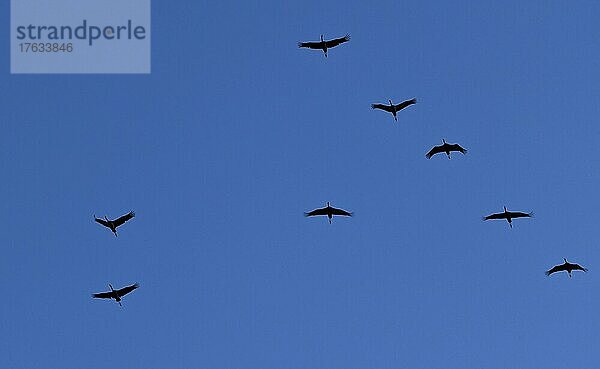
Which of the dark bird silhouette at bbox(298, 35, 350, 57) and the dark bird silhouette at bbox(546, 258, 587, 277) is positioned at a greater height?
the dark bird silhouette at bbox(298, 35, 350, 57)

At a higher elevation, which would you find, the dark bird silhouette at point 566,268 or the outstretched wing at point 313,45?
the outstretched wing at point 313,45

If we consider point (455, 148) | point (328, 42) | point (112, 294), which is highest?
point (328, 42)

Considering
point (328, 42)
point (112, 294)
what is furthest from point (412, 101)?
point (112, 294)

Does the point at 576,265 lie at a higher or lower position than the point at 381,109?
lower

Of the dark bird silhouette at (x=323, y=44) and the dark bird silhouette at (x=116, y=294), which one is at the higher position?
the dark bird silhouette at (x=323, y=44)

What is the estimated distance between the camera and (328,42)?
261 feet

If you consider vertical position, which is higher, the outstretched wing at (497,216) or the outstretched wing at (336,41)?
the outstretched wing at (336,41)

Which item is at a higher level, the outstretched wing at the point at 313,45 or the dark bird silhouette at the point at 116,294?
the outstretched wing at the point at 313,45

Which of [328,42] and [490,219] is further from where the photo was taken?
[490,219]

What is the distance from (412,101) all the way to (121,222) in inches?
788

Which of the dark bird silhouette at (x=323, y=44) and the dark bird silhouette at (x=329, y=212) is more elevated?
the dark bird silhouette at (x=323, y=44)

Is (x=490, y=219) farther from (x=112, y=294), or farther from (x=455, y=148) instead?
(x=112, y=294)

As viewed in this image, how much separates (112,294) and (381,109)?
69.4ft

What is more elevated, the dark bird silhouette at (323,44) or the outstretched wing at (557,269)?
the dark bird silhouette at (323,44)
